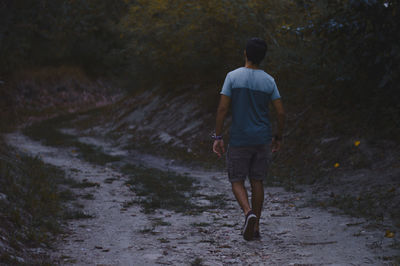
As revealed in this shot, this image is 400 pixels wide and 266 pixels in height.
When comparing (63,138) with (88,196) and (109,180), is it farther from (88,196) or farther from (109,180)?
(88,196)

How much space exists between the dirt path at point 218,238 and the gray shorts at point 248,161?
32.1 inches

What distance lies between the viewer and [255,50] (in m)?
5.88

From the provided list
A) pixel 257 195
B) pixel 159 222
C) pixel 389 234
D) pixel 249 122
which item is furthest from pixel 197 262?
pixel 389 234

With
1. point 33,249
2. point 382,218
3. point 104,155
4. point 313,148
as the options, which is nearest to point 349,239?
point 382,218

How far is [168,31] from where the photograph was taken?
62.7ft

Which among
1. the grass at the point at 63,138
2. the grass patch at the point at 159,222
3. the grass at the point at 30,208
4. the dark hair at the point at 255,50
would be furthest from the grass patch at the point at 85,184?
the dark hair at the point at 255,50

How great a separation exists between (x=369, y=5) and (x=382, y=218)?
12.8 feet

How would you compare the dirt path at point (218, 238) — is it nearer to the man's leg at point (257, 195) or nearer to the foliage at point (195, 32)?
the man's leg at point (257, 195)

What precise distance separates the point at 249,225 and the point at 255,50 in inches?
80.7

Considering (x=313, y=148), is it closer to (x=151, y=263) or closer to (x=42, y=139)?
(x=151, y=263)

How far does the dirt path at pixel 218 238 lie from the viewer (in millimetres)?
5297

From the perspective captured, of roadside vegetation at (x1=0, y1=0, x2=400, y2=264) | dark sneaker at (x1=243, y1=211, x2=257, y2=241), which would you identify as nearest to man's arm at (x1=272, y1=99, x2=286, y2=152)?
dark sneaker at (x1=243, y1=211, x2=257, y2=241)

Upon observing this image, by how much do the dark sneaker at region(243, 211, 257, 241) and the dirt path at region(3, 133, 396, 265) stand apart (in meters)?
0.09

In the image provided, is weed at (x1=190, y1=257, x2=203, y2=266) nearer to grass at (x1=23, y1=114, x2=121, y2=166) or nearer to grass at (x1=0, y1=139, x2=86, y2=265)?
grass at (x1=0, y1=139, x2=86, y2=265)
